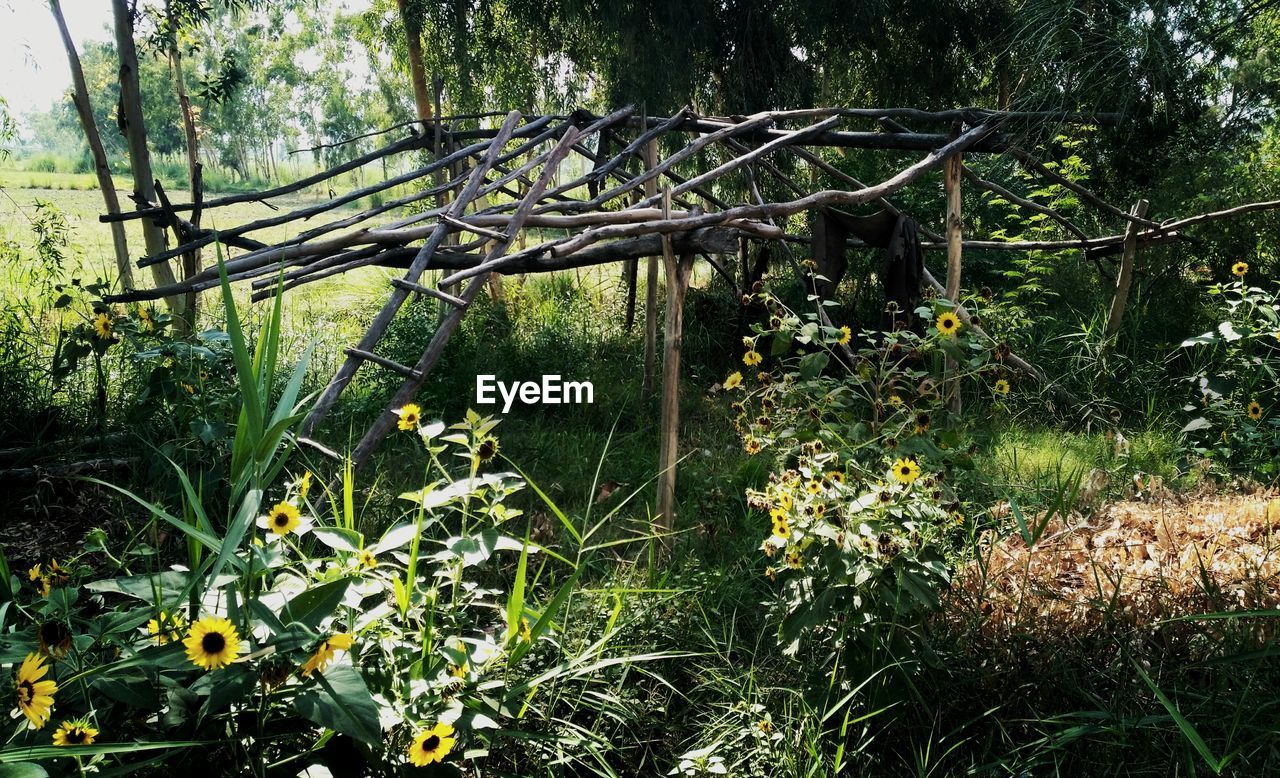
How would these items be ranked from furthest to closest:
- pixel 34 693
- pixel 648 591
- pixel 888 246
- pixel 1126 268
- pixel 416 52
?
pixel 416 52 → pixel 1126 268 → pixel 888 246 → pixel 648 591 → pixel 34 693

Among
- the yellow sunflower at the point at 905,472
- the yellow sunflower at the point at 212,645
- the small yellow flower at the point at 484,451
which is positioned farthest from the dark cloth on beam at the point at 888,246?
the yellow sunflower at the point at 212,645

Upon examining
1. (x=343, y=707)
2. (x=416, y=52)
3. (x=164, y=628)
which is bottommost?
(x=343, y=707)

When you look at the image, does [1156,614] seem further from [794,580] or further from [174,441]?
[174,441]

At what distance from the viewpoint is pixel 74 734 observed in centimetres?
160

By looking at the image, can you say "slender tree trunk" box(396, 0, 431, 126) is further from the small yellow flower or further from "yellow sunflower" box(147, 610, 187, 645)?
"yellow sunflower" box(147, 610, 187, 645)

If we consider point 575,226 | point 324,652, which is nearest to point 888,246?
point 575,226

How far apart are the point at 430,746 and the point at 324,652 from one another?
285mm

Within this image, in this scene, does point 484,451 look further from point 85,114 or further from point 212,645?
point 85,114

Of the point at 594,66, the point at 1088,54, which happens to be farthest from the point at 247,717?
the point at 594,66

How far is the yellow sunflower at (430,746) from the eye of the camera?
180 cm

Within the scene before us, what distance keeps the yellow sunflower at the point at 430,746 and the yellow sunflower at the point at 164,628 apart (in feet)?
1.66

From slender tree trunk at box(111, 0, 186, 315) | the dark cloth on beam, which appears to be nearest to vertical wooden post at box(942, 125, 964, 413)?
the dark cloth on beam

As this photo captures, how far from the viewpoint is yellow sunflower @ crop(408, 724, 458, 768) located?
1799 millimetres

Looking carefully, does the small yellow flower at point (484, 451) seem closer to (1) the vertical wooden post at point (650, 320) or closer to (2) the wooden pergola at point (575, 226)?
(2) the wooden pergola at point (575, 226)
